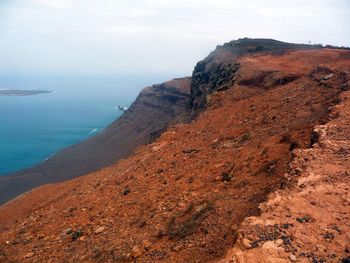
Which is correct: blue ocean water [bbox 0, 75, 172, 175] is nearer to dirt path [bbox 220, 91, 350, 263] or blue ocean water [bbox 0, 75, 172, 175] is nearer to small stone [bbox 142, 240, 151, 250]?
small stone [bbox 142, 240, 151, 250]

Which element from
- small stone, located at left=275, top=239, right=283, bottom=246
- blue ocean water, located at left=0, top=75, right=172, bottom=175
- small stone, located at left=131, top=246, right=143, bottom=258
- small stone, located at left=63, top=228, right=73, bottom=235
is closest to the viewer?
small stone, located at left=275, top=239, right=283, bottom=246

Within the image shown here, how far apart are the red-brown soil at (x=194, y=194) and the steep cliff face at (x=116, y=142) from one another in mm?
26343

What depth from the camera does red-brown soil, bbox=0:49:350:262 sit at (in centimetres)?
908

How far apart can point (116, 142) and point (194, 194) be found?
52591mm

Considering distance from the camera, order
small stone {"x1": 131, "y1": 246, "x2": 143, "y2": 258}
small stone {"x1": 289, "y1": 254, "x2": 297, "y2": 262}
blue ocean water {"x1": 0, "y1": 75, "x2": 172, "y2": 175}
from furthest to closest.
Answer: blue ocean water {"x1": 0, "y1": 75, "x2": 172, "y2": 175} → small stone {"x1": 131, "y1": 246, "x2": 143, "y2": 258} → small stone {"x1": 289, "y1": 254, "x2": 297, "y2": 262}

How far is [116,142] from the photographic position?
63.6 metres

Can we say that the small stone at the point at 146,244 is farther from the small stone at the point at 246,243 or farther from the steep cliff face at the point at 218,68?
the steep cliff face at the point at 218,68

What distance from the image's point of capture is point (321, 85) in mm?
20594

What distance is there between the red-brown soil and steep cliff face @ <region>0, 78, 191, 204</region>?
26.3 meters

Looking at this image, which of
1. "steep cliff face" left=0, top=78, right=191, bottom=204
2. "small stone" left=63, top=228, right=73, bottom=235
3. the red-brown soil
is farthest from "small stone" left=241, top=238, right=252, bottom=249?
"steep cliff face" left=0, top=78, right=191, bottom=204

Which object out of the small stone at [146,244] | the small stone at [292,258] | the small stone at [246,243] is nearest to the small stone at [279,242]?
the small stone at [292,258]

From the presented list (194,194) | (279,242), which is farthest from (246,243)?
(194,194)

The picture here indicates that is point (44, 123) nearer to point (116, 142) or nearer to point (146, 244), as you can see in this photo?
point (116, 142)

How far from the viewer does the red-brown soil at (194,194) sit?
29.8 feet
